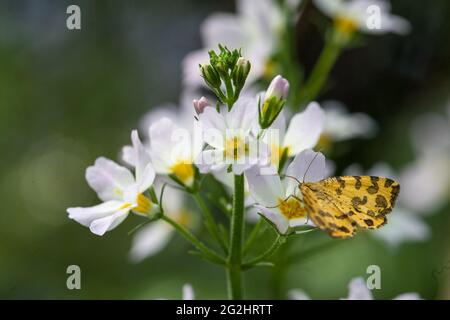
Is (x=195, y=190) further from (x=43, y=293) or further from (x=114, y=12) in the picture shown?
(x=114, y=12)

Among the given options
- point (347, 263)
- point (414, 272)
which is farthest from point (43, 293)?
point (414, 272)

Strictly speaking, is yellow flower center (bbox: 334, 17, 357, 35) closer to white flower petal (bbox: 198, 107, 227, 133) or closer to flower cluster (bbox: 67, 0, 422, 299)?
flower cluster (bbox: 67, 0, 422, 299)

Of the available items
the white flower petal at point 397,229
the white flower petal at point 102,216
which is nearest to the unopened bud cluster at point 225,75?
the white flower petal at point 102,216

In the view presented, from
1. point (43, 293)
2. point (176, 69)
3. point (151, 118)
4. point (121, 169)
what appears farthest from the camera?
point (176, 69)

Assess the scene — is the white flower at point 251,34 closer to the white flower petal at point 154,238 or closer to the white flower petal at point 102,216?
the white flower petal at point 154,238

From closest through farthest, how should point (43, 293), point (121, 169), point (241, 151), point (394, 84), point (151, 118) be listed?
point (241, 151) → point (121, 169) → point (151, 118) → point (43, 293) → point (394, 84)
